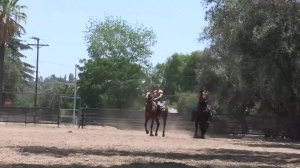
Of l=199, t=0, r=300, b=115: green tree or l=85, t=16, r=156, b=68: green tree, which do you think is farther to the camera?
l=85, t=16, r=156, b=68: green tree

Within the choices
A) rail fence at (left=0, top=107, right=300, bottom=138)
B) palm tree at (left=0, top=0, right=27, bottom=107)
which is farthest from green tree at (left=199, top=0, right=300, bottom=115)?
palm tree at (left=0, top=0, right=27, bottom=107)

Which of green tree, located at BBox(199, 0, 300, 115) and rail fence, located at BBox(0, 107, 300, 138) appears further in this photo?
rail fence, located at BBox(0, 107, 300, 138)

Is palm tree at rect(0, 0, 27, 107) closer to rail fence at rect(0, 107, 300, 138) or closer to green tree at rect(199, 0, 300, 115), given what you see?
rail fence at rect(0, 107, 300, 138)

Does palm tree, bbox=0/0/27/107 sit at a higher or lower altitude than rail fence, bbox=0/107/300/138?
higher

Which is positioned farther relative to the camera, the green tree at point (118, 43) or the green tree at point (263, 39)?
the green tree at point (118, 43)

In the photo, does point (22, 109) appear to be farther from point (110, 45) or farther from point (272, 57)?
point (110, 45)

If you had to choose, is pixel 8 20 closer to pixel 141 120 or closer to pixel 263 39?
pixel 141 120

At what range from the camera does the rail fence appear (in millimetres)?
40219

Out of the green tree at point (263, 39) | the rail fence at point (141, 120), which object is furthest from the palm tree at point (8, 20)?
the green tree at point (263, 39)

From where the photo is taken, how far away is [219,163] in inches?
651

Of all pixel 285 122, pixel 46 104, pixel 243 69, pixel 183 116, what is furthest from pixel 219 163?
pixel 46 104

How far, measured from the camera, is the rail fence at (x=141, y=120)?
132 ft

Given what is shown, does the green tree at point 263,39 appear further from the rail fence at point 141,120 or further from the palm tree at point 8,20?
the palm tree at point 8,20

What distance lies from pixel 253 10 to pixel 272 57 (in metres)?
2.16
